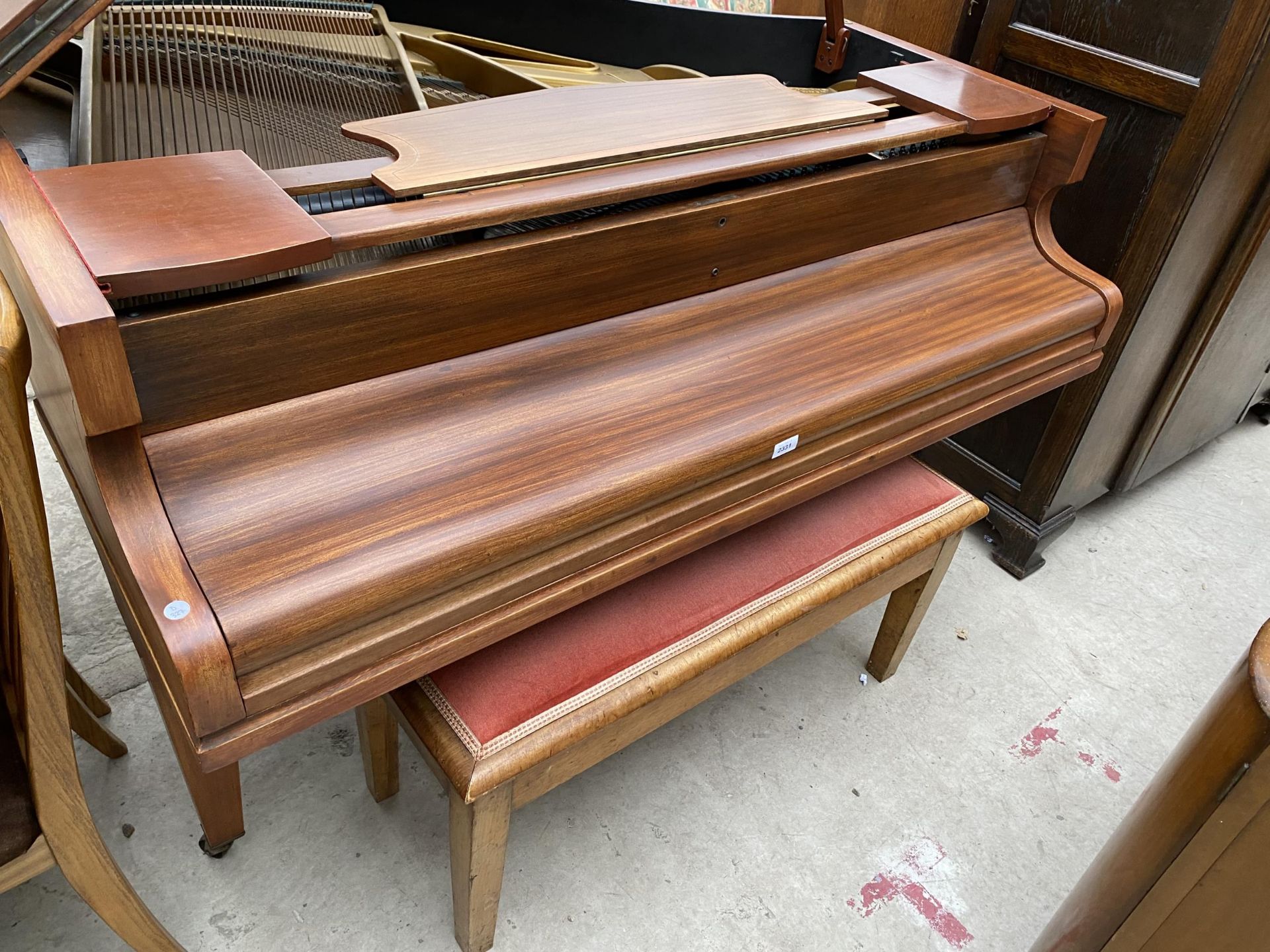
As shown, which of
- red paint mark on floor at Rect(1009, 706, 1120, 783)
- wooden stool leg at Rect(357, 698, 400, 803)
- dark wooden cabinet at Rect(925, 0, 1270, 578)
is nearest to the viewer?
wooden stool leg at Rect(357, 698, 400, 803)

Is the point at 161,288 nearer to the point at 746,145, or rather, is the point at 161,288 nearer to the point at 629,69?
the point at 746,145

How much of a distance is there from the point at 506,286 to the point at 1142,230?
1.48m

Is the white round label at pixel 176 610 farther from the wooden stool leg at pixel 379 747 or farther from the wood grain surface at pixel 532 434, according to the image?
the wooden stool leg at pixel 379 747

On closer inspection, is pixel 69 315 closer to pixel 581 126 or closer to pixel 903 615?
pixel 581 126

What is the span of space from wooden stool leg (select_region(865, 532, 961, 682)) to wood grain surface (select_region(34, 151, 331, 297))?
126cm

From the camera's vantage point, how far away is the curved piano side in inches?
32.2

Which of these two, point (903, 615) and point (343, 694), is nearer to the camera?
point (343, 694)

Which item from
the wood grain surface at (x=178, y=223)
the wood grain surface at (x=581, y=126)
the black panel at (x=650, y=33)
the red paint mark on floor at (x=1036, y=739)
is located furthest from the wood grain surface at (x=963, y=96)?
the red paint mark on floor at (x=1036, y=739)

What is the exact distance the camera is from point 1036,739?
191cm

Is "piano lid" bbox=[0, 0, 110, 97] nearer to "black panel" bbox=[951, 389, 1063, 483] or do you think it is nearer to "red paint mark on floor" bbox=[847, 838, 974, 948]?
"red paint mark on floor" bbox=[847, 838, 974, 948]

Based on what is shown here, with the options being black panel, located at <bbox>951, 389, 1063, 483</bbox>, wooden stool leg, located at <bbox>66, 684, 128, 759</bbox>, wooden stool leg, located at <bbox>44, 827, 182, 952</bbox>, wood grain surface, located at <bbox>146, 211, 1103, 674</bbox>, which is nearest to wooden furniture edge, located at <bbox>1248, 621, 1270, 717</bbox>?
wood grain surface, located at <bbox>146, 211, 1103, 674</bbox>

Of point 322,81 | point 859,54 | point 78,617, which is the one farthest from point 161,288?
point 859,54

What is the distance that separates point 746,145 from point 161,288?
2.73 ft

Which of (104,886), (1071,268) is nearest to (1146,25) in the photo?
(1071,268)
